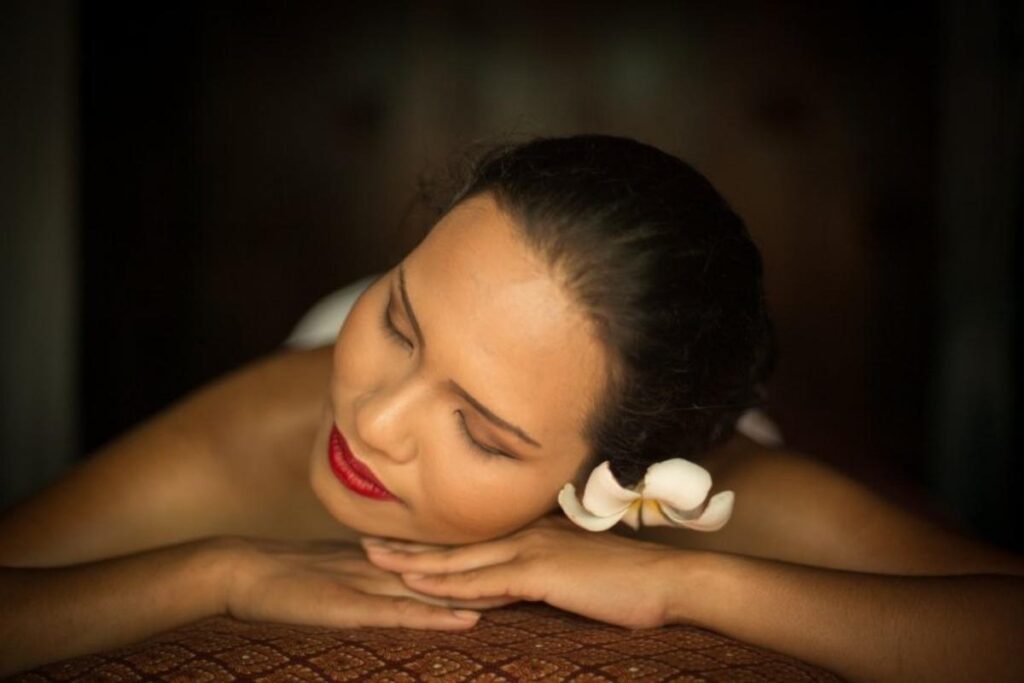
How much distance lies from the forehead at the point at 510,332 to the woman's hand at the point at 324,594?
0.86 feet

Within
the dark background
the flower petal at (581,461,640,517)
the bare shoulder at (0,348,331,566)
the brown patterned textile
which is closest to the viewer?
the brown patterned textile

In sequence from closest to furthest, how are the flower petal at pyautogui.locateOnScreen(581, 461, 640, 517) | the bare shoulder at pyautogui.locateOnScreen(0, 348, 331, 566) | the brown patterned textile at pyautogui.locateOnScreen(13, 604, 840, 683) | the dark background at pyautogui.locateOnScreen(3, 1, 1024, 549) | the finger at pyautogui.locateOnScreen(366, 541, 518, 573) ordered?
the brown patterned textile at pyautogui.locateOnScreen(13, 604, 840, 683) < the flower petal at pyautogui.locateOnScreen(581, 461, 640, 517) < the finger at pyautogui.locateOnScreen(366, 541, 518, 573) < the bare shoulder at pyautogui.locateOnScreen(0, 348, 331, 566) < the dark background at pyautogui.locateOnScreen(3, 1, 1024, 549)

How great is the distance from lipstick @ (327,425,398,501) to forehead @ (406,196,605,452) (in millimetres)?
206

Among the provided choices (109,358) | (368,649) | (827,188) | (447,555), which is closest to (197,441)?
(447,555)

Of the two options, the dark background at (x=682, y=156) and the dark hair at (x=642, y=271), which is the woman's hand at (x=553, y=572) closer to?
the dark hair at (x=642, y=271)

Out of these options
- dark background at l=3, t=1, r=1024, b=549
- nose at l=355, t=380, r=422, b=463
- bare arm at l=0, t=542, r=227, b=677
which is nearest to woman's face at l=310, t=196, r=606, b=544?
nose at l=355, t=380, r=422, b=463

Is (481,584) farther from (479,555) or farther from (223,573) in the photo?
(223,573)

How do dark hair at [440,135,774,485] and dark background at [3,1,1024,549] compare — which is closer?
dark hair at [440,135,774,485]

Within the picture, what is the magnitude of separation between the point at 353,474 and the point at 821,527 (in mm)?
703

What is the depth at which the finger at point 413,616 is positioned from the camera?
1237mm

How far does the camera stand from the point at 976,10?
300 centimetres

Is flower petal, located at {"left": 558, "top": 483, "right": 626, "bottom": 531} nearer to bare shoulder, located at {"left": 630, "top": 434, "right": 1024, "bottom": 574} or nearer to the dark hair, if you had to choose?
the dark hair

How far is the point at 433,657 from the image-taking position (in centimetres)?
111

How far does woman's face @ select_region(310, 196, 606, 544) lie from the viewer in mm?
1208
